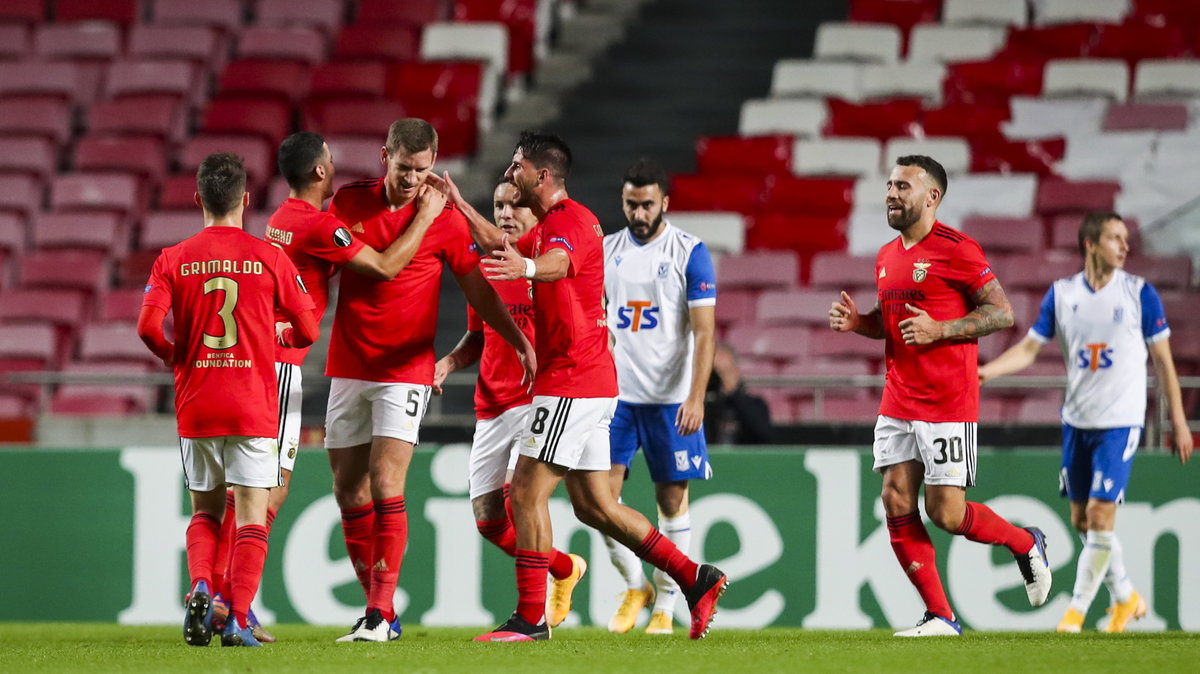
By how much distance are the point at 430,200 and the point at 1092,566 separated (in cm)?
415

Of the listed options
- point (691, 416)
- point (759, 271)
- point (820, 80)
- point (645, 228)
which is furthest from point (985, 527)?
point (820, 80)

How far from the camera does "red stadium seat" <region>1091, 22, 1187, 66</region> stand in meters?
15.1

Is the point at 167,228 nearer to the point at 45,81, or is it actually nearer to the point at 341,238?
the point at 45,81

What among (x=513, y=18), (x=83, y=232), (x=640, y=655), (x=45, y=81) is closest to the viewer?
(x=640, y=655)

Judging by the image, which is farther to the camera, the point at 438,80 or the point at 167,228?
the point at 438,80

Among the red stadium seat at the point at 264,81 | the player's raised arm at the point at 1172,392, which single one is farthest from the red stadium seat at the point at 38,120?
the player's raised arm at the point at 1172,392

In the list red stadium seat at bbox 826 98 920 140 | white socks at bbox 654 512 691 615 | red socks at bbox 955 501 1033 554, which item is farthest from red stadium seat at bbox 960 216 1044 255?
red socks at bbox 955 501 1033 554

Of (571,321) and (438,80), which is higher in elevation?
(438,80)

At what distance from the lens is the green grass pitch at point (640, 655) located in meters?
5.58

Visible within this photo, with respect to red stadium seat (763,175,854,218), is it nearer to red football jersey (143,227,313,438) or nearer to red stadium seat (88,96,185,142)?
red stadium seat (88,96,185,142)

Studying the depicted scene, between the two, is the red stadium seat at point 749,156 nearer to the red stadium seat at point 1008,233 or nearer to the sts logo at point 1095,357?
the red stadium seat at point 1008,233

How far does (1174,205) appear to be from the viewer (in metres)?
13.3

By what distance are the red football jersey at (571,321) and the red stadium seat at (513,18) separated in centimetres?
1044

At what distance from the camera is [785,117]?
15.3 meters
